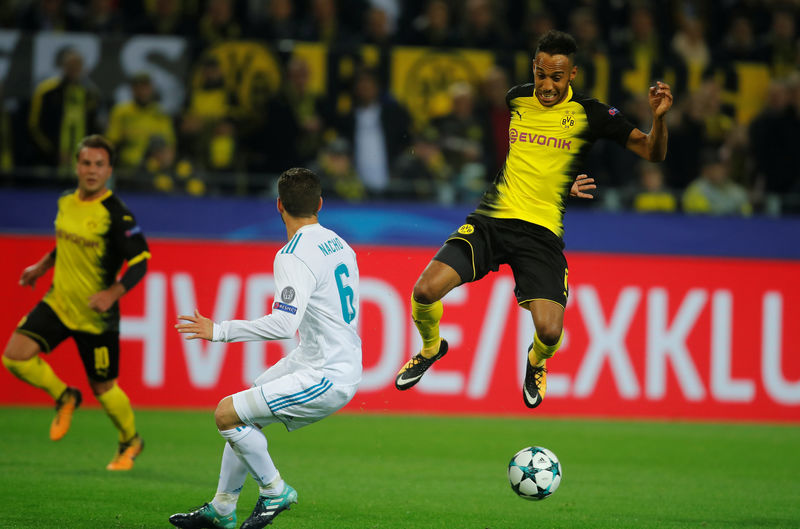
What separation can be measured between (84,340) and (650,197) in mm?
7376

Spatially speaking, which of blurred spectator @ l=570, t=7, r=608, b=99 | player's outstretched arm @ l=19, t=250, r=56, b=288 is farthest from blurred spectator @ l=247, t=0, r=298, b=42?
player's outstretched arm @ l=19, t=250, r=56, b=288

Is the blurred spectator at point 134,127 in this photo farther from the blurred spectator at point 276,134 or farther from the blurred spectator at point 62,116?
the blurred spectator at point 276,134

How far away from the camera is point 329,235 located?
6.27 m

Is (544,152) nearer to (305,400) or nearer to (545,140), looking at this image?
(545,140)

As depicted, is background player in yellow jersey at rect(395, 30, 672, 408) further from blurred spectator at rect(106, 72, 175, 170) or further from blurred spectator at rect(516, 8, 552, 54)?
blurred spectator at rect(516, 8, 552, 54)

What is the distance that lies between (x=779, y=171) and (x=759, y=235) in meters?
1.22

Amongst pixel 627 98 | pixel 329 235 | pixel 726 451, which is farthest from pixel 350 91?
pixel 329 235

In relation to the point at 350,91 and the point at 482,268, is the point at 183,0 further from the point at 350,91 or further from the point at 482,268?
the point at 482,268

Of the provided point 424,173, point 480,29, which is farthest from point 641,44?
point 424,173

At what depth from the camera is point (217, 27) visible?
548 inches

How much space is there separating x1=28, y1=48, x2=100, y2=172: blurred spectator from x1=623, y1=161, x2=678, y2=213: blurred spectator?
20.4ft

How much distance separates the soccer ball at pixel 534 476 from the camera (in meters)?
7.03

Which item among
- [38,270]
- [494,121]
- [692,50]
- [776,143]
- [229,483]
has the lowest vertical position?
[229,483]

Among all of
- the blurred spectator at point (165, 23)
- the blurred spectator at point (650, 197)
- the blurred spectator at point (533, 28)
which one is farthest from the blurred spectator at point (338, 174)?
the blurred spectator at point (533, 28)
